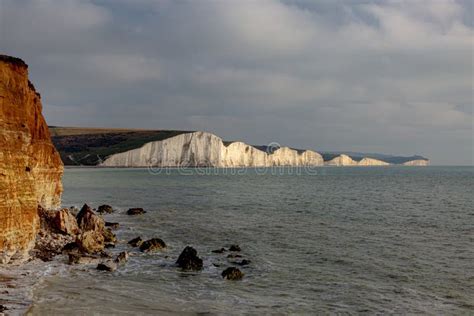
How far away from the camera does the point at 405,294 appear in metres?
14.0

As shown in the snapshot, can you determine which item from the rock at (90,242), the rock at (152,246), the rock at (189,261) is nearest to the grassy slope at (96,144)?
the rock at (152,246)

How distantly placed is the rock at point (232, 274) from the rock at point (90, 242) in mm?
7455

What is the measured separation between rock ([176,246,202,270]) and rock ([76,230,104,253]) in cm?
471

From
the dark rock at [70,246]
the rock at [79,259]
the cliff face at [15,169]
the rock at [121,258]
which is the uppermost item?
the cliff face at [15,169]

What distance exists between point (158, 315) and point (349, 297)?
6599mm

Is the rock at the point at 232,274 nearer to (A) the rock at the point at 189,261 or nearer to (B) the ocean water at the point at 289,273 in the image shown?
(B) the ocean water at the point at 289,273

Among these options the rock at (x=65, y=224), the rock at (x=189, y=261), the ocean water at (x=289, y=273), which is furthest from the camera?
the rock at (x=65, y=224)

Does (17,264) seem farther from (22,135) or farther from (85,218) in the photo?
(85,218)

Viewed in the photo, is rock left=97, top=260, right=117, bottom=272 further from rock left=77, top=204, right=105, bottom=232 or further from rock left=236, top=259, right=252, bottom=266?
rock left=77, top=204, right=105, bottom=232

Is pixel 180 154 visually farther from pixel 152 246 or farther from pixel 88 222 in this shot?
pixel 152 246

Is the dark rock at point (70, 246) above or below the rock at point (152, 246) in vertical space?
above

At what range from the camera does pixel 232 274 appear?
16.0 meters

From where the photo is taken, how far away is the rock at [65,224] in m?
21.2

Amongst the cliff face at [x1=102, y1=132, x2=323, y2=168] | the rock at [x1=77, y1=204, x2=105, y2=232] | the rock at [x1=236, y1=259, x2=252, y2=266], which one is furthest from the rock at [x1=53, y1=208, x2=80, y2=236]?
the cliff face at [x1=102, y1=132, x2=323, y2=168]
